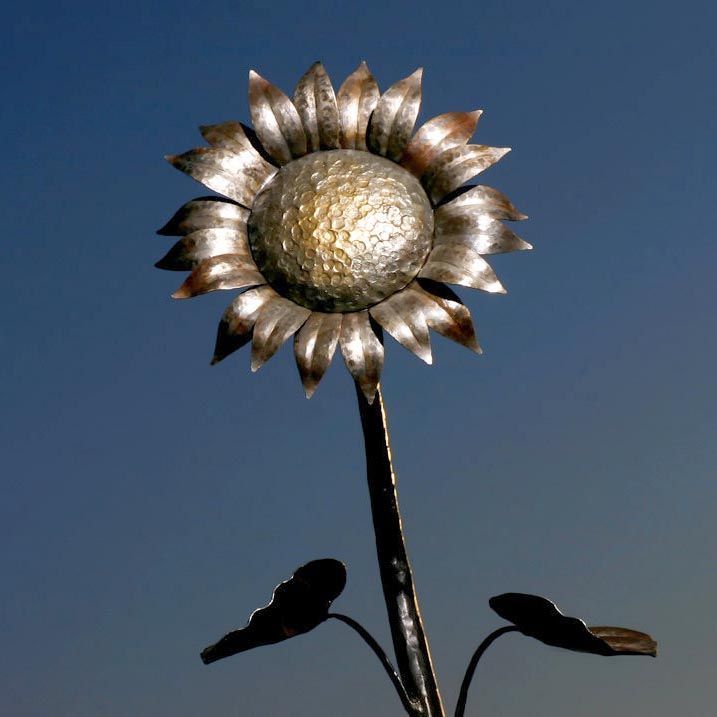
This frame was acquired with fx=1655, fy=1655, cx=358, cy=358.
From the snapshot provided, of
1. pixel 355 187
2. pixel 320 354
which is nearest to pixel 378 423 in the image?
pixel 320 354

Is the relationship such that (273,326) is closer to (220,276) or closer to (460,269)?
(220,276)

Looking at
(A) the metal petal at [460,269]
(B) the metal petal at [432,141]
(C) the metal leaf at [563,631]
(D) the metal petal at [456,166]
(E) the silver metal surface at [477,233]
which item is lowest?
(C) the metal leaf at [563,631]

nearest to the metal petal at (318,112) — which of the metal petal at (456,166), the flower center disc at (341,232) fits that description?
the flower center disc at (341,232)

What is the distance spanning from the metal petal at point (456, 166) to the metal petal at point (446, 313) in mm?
401

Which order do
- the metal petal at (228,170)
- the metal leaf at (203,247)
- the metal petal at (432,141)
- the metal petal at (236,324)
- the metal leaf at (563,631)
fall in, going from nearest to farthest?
the metal leaf at (563,631), the metal petal at (236,324), the metal leaf at (203,247), the metal petal at (228,170), the metal petal at (432,141)

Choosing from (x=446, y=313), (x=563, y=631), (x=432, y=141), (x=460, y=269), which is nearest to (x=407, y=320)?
(x=446, y=313)

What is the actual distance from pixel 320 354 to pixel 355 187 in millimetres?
725

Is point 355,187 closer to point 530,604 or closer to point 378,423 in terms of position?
point 378,423

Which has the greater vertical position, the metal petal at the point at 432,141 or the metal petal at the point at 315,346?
the metal petal at the point at 432,141

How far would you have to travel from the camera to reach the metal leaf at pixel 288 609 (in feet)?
19.9

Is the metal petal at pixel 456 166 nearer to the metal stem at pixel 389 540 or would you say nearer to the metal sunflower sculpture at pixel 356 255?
the metal sunflower sculpture at pixel 356 255

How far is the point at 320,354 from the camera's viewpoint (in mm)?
5992

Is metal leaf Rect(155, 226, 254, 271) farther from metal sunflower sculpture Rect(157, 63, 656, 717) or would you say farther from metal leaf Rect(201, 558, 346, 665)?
metal leaf Rect(201, 558, 346, 665)

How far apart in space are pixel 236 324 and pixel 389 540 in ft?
3.51
